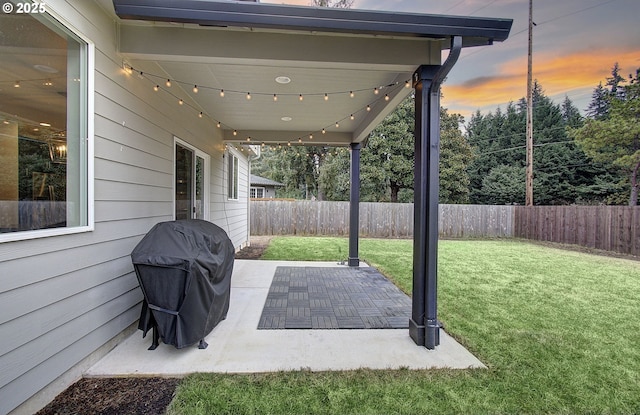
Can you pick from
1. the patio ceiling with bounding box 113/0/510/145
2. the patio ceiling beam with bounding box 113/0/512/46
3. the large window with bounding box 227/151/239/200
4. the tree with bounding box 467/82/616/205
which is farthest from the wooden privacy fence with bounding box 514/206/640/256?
the large window with bounding box 227/151/239/200

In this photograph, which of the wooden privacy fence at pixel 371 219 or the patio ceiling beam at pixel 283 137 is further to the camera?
the wooden privacy fence at pixel 371 219

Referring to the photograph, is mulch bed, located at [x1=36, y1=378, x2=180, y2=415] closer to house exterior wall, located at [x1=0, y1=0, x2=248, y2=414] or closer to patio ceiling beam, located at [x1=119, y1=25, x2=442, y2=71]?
house exterior wall, located at [x1=0, y1=0, x2=248, y2=414]

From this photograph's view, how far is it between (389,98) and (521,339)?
10.1 ft

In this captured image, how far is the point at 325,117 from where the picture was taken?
204 inches

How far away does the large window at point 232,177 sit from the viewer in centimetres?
728

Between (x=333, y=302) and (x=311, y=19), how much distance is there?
320 centimetres

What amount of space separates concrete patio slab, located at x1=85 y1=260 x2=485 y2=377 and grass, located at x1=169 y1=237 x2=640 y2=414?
125 millimetres

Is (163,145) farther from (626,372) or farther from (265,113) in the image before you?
(626,372)

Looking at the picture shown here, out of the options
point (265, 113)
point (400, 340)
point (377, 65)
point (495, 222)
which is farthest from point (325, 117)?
point (495, 222)

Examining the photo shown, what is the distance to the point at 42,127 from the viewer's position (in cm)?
205

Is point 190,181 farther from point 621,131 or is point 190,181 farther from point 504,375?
point 621,131

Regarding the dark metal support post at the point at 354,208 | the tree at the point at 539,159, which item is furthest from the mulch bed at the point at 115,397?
the tree at the point at 539,159

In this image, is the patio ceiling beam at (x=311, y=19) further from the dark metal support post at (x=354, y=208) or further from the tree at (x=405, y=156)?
the tree at (x=405, y=156)

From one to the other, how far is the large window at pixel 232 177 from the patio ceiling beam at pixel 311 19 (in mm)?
5073
